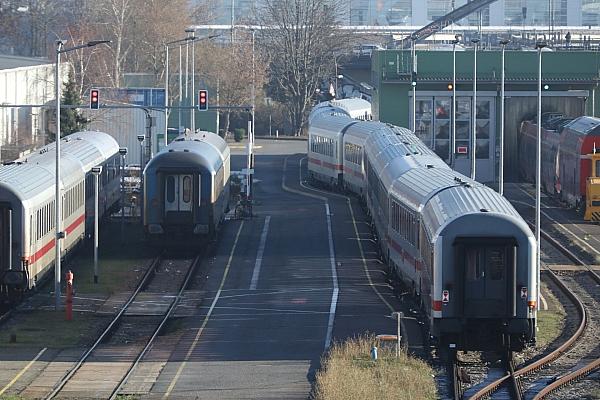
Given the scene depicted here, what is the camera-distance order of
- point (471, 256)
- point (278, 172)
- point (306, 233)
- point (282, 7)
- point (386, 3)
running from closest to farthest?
1. point (471, 256)
2. point (306, 233)
3. point (278, 172)
4. point (282, 7)
5. point (386, 3)

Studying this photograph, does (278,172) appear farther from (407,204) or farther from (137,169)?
(407,204)

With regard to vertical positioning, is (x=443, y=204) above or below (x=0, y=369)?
above

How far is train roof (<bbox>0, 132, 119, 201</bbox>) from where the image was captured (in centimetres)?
3116

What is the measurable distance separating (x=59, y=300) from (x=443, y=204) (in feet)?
33.1

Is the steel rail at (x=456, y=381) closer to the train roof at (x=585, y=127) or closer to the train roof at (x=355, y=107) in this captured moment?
the train roof at (x=585, y=127)

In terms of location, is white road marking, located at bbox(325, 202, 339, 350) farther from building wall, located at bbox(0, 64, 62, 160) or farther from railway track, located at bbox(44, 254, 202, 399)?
building wall, located at bbox(0, 64, 62, 160)

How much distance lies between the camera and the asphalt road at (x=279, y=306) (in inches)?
908

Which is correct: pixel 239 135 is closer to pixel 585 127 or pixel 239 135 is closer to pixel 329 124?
pixel 329 124

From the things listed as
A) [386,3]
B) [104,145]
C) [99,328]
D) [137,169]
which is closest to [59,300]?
[99,328]

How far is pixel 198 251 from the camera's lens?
39469mm

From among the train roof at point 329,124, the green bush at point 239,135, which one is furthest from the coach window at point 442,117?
the green bush at point 239,135

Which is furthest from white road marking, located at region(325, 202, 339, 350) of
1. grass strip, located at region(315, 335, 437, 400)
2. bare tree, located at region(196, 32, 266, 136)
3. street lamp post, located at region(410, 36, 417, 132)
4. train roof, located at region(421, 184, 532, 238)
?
bare tree, located at region(196, 32, 266, 136)

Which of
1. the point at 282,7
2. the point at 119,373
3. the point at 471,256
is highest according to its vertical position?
the point at 282,7

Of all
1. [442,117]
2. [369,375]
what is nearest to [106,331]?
[369,375]
